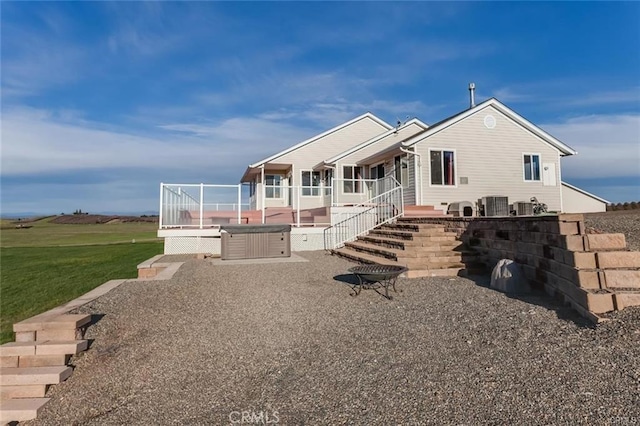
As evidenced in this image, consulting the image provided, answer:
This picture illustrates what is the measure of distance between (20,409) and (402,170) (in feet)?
48.8

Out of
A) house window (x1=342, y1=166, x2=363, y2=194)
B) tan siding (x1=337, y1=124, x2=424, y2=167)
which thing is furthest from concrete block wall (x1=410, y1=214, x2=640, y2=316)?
tan siding (x1=337, y1=124, x2=424, y2=167)

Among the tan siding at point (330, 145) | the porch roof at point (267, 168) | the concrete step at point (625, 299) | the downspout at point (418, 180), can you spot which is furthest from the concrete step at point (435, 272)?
the tan siding at point (330, 145)

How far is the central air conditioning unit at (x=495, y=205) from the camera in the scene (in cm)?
1505

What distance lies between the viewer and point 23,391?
3736 mm

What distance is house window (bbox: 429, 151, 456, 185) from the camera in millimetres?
15297

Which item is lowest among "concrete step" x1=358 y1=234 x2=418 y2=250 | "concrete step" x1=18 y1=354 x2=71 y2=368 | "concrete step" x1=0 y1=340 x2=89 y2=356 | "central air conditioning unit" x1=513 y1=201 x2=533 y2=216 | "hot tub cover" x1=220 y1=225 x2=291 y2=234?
"concrete step" x1=18 y1=354 x2=71 y2=368

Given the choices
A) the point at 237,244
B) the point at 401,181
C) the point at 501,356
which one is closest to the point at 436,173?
the point at 401,181

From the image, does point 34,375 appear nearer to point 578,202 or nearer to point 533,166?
point 533,166

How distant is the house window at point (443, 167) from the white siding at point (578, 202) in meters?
6.70

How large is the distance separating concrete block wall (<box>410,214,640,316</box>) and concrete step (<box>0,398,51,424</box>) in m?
6.06

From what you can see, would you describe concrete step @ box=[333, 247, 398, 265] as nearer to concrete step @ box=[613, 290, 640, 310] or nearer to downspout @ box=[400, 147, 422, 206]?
concrete step @ box=[613, 290, 640, 310]

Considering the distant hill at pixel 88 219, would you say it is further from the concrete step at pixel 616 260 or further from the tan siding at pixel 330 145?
the concrete step at pixel 616 260

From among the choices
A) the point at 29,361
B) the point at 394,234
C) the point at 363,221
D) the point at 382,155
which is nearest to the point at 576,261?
the point at 394,234

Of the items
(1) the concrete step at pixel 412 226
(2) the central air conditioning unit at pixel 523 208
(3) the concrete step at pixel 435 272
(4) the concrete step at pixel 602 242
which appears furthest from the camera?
(2) the central air conditioning unit at pixel 523 208
